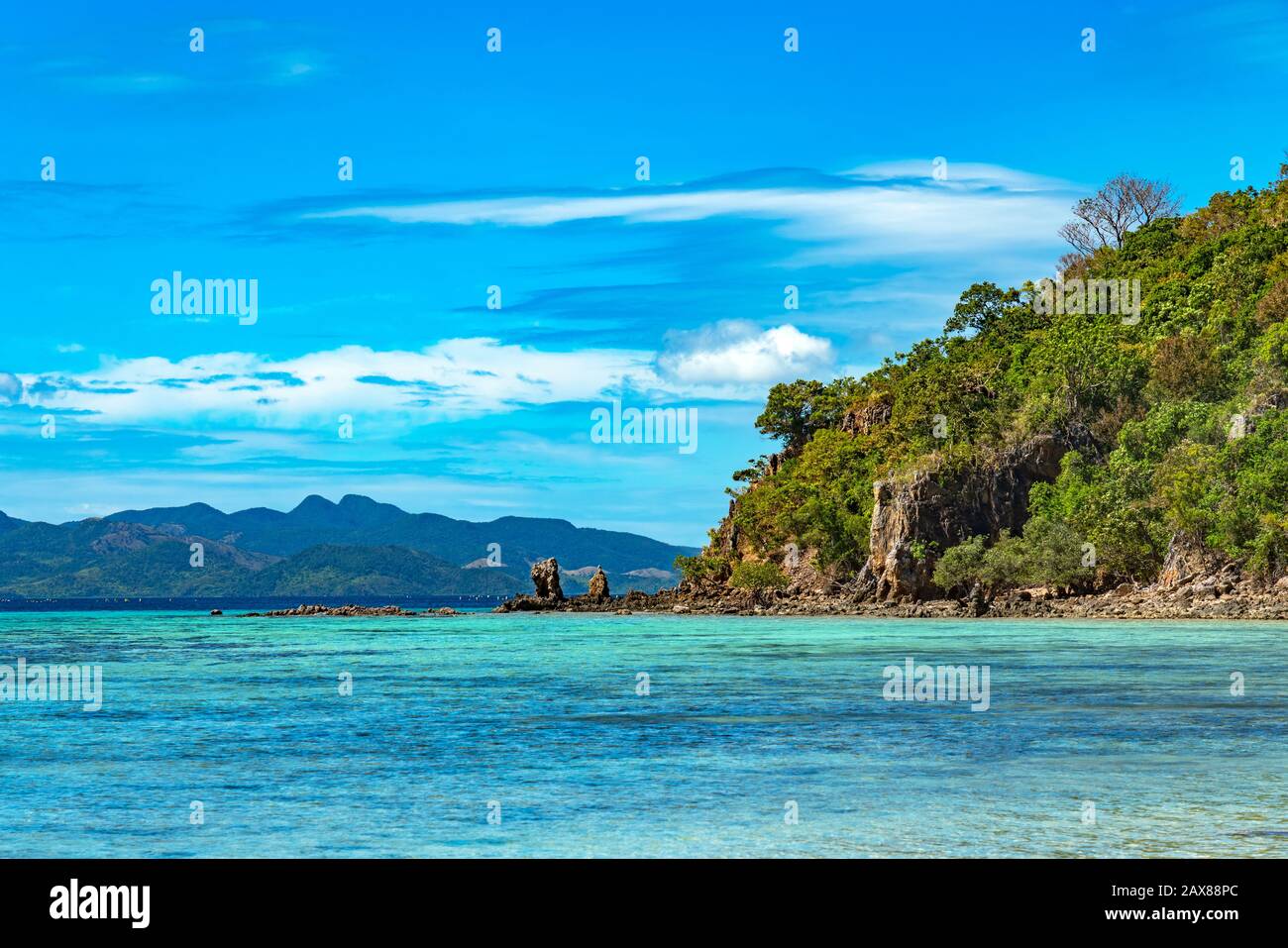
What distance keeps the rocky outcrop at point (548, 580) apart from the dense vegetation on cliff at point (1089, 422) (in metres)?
14.2

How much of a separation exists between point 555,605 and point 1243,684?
353 feet

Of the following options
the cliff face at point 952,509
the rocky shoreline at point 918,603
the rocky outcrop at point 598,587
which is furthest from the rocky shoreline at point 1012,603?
the cliff face at point 952,509

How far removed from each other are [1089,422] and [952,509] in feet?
37.5

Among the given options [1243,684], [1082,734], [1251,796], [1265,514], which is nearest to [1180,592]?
[1265,514]

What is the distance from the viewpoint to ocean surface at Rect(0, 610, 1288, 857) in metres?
13.5

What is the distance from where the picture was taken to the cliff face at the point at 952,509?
97000 millimetres

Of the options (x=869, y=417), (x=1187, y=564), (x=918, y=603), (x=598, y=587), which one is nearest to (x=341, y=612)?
(x=598, y=587)

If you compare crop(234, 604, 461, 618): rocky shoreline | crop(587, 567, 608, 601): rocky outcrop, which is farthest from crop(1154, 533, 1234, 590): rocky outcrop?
crop(234, 604, 461, 618): rocky shoreline

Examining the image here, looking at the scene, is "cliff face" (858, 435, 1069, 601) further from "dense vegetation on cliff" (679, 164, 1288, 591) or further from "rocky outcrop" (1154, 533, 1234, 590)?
"rocky outcrop" (1154, 533, 1234, 590)

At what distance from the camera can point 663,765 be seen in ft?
61.3

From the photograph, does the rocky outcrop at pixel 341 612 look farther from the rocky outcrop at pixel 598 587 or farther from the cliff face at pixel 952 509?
the cliff face at pixel 952 509

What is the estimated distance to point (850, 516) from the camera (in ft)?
362

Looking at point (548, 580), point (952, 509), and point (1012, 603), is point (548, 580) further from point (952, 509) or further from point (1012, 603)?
point (1012, 603)
